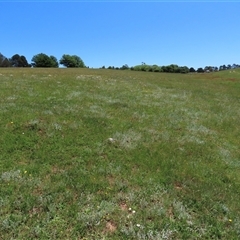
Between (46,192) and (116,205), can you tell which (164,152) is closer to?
(116,205)

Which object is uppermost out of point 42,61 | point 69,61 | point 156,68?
point 69,61

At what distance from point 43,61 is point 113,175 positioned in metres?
126

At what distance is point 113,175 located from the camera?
765 centimetres

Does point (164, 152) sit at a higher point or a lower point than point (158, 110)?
lower

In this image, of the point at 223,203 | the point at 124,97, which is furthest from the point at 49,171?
the point at 124,97

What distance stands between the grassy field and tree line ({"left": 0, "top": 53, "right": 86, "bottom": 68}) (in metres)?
117

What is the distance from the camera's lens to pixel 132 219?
229 inches

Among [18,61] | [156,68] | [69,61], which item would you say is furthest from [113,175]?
[18,61]

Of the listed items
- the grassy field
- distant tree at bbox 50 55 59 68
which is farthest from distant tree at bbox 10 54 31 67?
the grassy field

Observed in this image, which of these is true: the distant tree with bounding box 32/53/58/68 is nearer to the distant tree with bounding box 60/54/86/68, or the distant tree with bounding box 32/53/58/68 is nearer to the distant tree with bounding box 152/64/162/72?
the distant tree with bounding box 60/54/86/68

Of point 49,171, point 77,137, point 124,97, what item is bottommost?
point 49,171

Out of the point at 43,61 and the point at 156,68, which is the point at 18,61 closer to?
the point at 43,61

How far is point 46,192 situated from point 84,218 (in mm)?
1503

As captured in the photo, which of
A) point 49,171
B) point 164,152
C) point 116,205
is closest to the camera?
point 116,205
